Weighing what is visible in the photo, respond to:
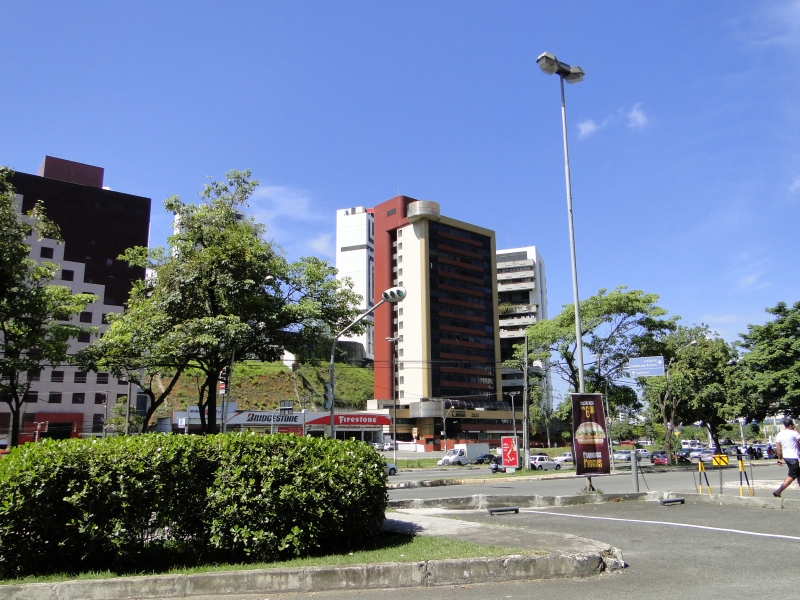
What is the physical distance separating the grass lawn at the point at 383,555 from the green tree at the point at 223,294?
34.1 ft

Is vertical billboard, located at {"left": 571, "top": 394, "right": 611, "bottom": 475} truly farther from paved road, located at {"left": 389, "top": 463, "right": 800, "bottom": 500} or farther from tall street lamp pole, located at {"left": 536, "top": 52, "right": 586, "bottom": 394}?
paved road, located at {"left": 389, "top": 463, "right": 800, "bottom": 500}

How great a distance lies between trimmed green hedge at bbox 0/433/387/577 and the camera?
6.25 m

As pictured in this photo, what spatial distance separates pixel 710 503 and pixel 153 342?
15135 millimetres

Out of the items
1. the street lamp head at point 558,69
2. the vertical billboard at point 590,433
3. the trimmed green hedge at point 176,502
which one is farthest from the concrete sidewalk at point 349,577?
the street lamp head at point 558,69

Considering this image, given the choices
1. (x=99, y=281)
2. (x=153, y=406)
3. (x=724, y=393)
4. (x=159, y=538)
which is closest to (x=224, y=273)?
(x=153, y=406)

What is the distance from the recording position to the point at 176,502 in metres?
6.72

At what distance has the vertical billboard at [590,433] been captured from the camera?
14.9 m

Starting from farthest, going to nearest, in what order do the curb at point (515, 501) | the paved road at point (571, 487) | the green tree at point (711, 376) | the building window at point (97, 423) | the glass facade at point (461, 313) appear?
the glass facade at point (461, 313)
the building window at point (97, 423)
the green tree at point (711, 376)
the paved road at point (571, 487)
the curb at point (515, 501)

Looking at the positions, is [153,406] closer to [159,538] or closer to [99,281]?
[159,538]

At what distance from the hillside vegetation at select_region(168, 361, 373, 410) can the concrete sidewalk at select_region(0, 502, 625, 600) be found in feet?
265

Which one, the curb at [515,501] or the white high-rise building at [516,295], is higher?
the white high-rise building at [516,295]

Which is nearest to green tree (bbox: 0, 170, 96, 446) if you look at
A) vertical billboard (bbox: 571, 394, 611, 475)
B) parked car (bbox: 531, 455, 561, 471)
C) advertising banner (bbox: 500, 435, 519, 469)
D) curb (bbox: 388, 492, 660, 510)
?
curb (bbox: 388, 492, 660, 510)

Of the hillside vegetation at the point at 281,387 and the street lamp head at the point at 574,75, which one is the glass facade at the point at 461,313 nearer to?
the hillside vegetation at the point at 281,387

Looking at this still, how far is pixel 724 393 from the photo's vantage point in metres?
44.7
